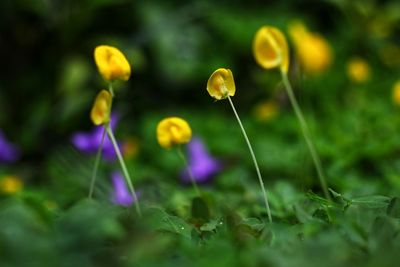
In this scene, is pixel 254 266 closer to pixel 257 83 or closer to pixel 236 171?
pixel 236 171

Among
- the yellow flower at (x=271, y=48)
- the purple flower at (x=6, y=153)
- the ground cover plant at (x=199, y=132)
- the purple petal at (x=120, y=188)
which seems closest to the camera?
the ground cover plant at (x=199, y=132)

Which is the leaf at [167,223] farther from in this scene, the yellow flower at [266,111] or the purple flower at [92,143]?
the yellow flower at [266,111]

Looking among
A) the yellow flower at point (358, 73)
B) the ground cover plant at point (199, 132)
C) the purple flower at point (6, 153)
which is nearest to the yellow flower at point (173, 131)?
the ground cover plant at point (199, 132)

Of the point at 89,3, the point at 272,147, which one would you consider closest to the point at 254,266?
the point at 272,147

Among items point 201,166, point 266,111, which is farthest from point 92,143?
point 266,111

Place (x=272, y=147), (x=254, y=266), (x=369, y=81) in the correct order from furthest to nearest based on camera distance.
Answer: (x=369, y=81), (x=272, y=147), (x=254, y=266)

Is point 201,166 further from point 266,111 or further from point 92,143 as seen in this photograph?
point 266,111
